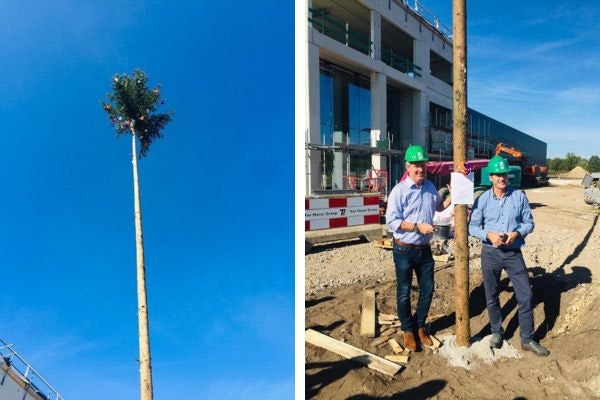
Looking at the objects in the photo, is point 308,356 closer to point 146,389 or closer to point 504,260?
point 504,260

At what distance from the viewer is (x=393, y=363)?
462 centimetres

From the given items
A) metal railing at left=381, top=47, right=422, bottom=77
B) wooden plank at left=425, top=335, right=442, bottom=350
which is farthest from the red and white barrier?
metal railing at left=381, top=47, right=422, bottom=77

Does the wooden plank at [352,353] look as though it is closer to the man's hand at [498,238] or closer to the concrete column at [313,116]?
the man's hand at [498,238]

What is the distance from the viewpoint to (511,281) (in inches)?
189

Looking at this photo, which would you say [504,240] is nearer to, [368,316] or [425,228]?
[425,228]

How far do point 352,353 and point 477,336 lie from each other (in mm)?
1572

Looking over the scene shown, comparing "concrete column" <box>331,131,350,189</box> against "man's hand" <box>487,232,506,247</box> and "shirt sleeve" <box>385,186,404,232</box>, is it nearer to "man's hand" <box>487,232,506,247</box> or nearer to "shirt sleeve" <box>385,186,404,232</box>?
"shirt sleeve" <box>385,186,404,232</box>

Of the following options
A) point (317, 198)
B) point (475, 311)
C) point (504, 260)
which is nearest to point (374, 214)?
point (317, 198)

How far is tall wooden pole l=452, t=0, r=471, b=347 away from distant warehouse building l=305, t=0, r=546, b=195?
11362mm

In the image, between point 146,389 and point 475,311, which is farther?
point 146,389

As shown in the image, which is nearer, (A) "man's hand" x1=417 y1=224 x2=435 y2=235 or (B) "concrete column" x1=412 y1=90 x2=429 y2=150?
(A) "man's hand" x1=417 y1=224 x2=435 y2=235

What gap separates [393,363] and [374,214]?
27.3 feet

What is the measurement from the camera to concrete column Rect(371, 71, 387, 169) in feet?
A: 69.3

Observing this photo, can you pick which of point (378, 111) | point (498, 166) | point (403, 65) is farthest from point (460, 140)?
point (403, 65)
